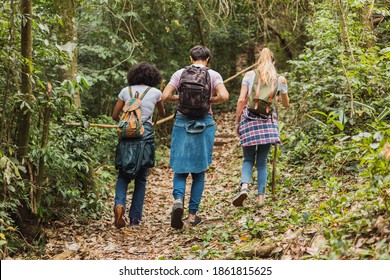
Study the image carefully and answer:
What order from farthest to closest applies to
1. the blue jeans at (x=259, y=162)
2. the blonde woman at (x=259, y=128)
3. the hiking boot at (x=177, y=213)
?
1. the blue jeans at (x=259, y=162)
2. the blonde woman at (x=259, y=128)
3. the hiking boot at (x=177, y=213)

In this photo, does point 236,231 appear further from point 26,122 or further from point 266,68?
point 26,122

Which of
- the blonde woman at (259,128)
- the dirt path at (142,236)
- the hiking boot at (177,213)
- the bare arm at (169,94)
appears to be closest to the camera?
the dirt path at (142,236)

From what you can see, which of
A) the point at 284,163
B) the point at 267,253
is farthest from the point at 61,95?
the point at 284,163

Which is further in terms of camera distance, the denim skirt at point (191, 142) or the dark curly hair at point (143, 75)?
the dark curly hair at point (143, 75)

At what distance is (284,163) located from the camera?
812 cm

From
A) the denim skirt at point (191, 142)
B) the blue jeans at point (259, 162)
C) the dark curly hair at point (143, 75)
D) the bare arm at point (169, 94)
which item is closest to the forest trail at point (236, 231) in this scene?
the blue jeans at point (259, 162)

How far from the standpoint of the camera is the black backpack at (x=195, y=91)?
5574mm

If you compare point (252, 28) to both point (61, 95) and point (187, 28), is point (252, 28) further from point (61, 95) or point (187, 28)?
point (61, 95)

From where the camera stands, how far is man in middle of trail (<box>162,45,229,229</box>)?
18.4ft

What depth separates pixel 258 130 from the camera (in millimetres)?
6129

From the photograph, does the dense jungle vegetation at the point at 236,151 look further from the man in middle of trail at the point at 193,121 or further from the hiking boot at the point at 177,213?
the man in middle of trail at the point at 193,121

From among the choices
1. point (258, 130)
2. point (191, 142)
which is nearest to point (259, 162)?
point (258, 130)

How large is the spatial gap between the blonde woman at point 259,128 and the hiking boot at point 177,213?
0.78 metres

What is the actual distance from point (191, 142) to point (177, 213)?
0.81 m
